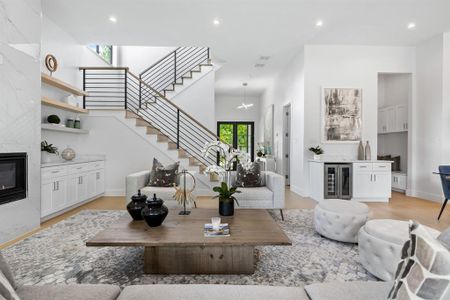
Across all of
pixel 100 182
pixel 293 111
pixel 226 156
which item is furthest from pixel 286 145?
pixel 226 156

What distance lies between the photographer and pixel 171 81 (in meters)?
7.74

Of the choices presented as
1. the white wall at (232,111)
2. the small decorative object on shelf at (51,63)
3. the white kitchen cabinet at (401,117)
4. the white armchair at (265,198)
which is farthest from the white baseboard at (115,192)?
the white kitchen cabinet at (401,117)

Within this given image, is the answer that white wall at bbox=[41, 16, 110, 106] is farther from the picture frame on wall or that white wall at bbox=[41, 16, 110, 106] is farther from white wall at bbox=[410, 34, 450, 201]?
white wall at bbox=[410, 34, 450, 201]

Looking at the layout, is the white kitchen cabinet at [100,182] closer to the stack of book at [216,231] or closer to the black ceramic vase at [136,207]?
the black ceramic vase at [136,207]

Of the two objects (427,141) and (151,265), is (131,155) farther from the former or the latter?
(427,141)

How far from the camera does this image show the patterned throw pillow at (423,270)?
2.28 feet

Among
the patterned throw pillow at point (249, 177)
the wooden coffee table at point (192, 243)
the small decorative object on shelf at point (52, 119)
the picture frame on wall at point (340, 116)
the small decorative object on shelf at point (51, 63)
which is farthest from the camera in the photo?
the picture frame on wall at point (340, 116)

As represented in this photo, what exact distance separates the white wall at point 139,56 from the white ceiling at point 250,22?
221 cm

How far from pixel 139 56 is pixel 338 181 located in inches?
266

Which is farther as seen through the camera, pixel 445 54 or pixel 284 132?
pixel 284 132

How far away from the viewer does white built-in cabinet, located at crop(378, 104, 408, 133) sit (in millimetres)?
6215

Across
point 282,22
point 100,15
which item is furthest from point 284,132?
point 100,15

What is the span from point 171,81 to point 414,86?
21.0 feet

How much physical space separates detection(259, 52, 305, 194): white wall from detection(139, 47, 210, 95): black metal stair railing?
8.18ft
